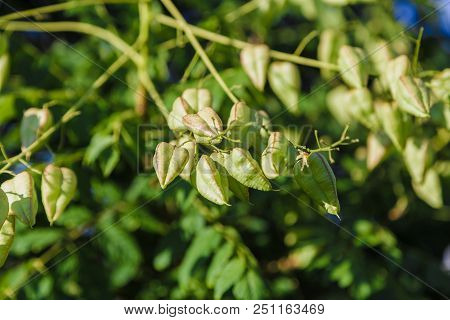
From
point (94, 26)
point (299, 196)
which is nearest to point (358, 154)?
point (299, 196)

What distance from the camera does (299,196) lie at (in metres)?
2.10

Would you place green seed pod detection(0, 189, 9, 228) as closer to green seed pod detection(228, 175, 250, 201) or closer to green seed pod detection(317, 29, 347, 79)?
green seed pod detection(228, 175, 250, 201)

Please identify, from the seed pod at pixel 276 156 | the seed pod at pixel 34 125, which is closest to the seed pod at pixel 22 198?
the seed pod at pixel 34 125

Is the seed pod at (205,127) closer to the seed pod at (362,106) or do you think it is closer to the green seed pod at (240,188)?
the green seed pod at (240,188)

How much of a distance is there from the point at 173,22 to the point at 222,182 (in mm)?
944

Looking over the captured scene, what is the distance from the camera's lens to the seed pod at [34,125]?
67.6 inches

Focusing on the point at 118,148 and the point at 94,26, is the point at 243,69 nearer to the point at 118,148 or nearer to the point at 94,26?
the point at 118,148

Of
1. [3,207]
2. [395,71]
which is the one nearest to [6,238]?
A: [3,207]

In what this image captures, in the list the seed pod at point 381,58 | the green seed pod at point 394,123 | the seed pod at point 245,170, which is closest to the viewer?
the seed pod at point 245,170

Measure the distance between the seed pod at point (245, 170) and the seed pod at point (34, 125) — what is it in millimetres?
683

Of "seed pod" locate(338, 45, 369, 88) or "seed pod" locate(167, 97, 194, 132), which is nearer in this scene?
"seed pod" locate(167, 97, 194, 132)

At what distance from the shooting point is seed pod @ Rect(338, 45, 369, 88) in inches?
71.9

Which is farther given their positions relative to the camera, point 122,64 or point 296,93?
point 122,64

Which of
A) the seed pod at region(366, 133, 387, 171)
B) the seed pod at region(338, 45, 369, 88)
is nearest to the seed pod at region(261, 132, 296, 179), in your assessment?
the seed pod at region(338, 45, 369, 88)
